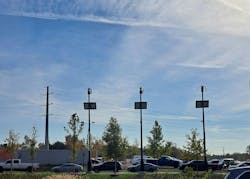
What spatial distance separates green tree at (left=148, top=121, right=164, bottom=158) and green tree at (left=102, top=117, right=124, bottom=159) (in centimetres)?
642

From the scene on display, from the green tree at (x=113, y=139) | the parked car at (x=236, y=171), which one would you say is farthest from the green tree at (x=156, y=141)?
the parked car at (x=236, y=171)

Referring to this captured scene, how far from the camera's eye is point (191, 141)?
1962 inches

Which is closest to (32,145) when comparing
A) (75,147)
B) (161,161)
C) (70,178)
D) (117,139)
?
(75,147)

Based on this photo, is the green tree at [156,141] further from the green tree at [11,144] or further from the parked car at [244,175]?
the parked car at [244,175]

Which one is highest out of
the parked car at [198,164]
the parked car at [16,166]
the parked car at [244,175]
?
the parked car at [244,175]

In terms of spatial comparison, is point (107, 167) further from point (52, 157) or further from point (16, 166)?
point (52, 157)

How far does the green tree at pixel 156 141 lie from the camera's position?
68.6 m

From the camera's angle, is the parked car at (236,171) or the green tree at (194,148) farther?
the green tree at (194,148)

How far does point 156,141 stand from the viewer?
68938mm

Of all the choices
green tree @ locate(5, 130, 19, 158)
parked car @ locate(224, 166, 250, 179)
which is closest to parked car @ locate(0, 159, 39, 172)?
green tree @ locate(5, 130, 19, 158)

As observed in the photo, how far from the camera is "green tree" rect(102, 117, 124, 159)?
6316 cm

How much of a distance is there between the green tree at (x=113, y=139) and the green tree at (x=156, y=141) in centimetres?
642

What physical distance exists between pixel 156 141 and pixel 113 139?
795 centimetres

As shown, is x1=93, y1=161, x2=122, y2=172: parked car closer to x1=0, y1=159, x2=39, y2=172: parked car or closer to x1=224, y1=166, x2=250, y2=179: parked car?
x1=0, y1=159, x2=39, y2=172: parked car
